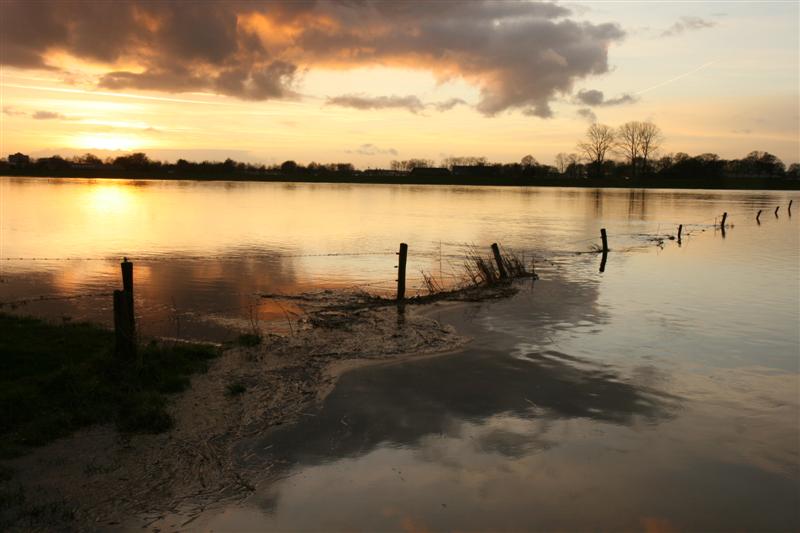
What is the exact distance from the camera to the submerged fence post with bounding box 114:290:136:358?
40.3 ft

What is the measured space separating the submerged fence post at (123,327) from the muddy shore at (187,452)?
153 centimetres

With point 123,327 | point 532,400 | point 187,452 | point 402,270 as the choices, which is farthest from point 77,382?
point 402,270

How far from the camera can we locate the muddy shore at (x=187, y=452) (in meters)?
7.81

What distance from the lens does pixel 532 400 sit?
12219 mm

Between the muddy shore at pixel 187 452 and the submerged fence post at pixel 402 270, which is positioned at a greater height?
the submerged fence post at pixel 402 270

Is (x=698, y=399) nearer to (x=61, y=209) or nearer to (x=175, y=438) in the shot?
(x=175, y=438)

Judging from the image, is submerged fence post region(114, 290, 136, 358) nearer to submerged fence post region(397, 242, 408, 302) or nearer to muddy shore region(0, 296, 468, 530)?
muddy shore region(0, 296, 468, 530)

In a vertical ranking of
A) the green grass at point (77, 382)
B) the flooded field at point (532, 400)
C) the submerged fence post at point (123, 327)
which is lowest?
the flooded field at point (532, 400)

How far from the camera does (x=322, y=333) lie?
17.2 m

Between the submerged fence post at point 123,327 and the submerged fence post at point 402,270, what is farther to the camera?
the submerged fence post at point 402,270

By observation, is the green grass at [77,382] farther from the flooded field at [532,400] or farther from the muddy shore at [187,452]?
the flooded field at [532,400]

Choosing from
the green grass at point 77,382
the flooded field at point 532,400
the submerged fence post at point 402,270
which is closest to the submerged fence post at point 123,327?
the green grass at point 77,382

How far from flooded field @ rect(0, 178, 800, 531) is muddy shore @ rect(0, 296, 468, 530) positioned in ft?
1.29

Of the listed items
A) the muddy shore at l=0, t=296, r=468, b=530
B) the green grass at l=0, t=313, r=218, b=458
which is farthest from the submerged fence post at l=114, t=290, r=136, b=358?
the muddy shore at l=0, t=296, r=468, b=530
